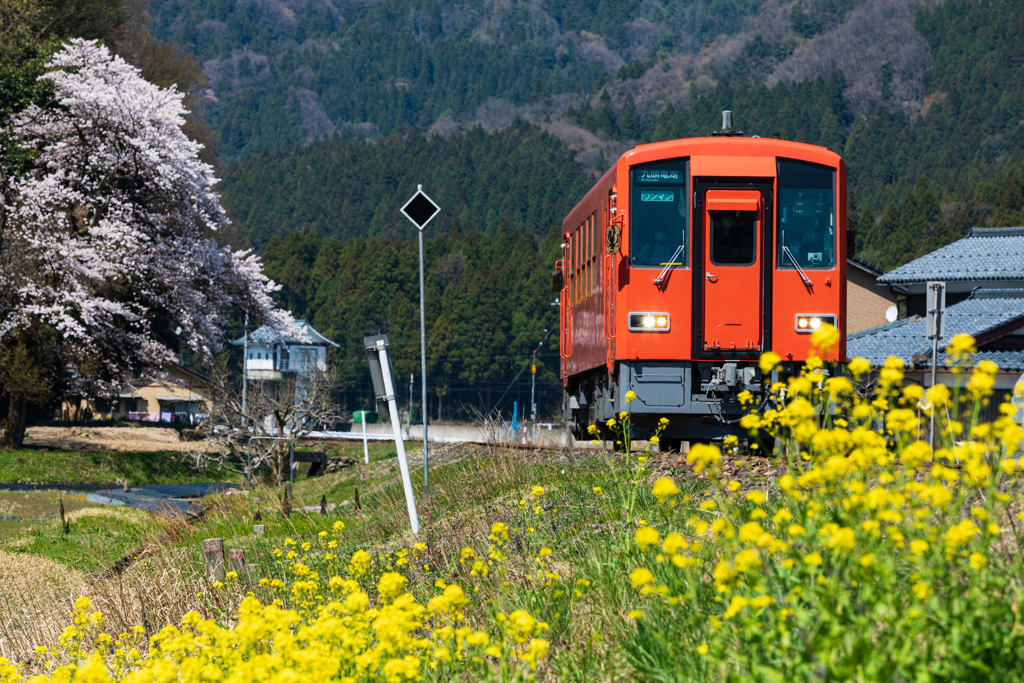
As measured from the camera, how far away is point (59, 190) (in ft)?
87.9

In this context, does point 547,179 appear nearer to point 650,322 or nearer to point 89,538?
point 89,538

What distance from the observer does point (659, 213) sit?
12297mm

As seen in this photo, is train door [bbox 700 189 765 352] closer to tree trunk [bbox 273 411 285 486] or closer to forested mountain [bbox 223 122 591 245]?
tree trunk [bbox 273 411 285 486]

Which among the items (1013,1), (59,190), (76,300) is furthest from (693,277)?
(1013,1)

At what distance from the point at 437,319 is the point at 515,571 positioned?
85886 millimetres

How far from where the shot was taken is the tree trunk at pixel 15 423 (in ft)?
87.2

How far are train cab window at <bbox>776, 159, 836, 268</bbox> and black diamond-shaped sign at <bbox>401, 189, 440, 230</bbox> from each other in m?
4.02

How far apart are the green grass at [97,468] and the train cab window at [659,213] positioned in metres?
15.7

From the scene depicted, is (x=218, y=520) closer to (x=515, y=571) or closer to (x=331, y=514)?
(x=331, y=514)

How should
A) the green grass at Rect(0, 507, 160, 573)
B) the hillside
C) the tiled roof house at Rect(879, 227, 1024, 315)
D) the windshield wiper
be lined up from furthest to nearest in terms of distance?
1. the hillside
2. the tiled roof house at Rect(879, 227, 1024, 315)
3. the windshield wiper
4. the green grass at Rect(0, 507, 160, 573)

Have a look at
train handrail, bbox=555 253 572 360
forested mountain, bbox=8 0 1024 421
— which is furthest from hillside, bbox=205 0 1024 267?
train handrail, bbox=555 253 572 360

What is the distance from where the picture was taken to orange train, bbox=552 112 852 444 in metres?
12.1

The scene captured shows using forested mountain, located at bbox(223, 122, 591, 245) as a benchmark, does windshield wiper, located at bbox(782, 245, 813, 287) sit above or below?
below

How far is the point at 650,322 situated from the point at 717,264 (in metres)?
1.04
